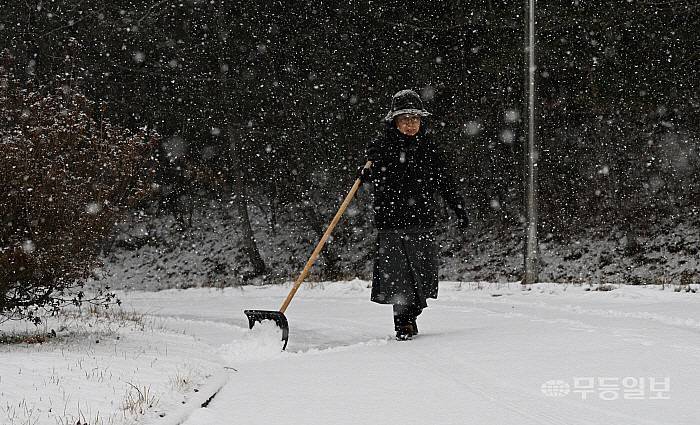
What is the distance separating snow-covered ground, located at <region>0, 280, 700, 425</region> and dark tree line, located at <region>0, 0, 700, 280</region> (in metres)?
10.1

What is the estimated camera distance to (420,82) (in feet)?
64.6

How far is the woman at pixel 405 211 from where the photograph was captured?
7.41 meters

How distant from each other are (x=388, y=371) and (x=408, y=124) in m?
3.01

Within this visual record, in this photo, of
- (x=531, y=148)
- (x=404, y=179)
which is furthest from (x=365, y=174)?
(x=531, y=148)

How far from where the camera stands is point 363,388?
489 cm

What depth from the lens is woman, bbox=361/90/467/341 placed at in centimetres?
741

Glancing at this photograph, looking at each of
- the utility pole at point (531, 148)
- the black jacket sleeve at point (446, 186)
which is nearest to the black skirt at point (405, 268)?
the black jacket sleeve at point (446, 186)

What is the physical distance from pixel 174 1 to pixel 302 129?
18.2 ft

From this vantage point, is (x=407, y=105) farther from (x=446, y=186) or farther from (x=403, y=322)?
(x=403, y=322)

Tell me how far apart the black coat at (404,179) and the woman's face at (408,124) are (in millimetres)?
58

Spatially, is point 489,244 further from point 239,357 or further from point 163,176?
point 239,357

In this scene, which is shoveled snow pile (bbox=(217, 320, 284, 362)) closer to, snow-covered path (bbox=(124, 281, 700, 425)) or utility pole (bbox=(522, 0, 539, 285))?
snow-covered path (bbox=(124, 281, 700, 425))

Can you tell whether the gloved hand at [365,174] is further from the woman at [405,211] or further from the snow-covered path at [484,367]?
the snow-covered path at [484,367]

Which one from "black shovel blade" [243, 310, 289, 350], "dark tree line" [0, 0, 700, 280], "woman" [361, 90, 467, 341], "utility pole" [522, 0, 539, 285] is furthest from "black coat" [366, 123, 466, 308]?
"dark tree line" [0, 0, 700, 280]
